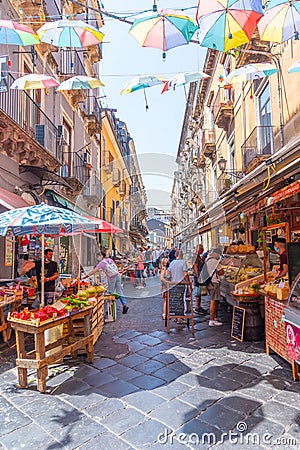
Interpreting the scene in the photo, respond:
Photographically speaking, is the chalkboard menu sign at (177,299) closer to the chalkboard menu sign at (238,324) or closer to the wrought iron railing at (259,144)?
the chalkboard menu sign at (238,324)

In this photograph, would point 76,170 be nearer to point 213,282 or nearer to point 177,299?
point 213,282

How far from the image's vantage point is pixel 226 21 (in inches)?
174

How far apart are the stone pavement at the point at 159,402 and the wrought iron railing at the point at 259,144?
6971mm

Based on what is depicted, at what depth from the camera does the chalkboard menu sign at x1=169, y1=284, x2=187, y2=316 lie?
20.0 ft

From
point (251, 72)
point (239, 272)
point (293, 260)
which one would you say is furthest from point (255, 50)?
point (293, 260)

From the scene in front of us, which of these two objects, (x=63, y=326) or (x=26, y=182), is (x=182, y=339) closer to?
(x=63, y=326)

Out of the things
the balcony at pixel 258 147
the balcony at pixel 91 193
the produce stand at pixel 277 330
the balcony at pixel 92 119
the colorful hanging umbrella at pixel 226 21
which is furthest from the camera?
the balcony at pixel 92 119

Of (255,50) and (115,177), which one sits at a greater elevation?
(255,50)

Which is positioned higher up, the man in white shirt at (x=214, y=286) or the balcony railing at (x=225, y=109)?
the balcony railing at (x=225, y=109)

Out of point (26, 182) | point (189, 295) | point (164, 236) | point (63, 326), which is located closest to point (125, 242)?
point (26, 182)

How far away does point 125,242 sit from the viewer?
26.9m

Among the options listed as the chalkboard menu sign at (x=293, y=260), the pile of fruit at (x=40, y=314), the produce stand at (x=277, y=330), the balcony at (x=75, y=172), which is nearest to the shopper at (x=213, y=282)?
the produce stand at (x=277, y=330)

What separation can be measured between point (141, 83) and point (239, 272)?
13.5ft

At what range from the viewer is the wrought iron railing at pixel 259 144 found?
1006 centimetres
